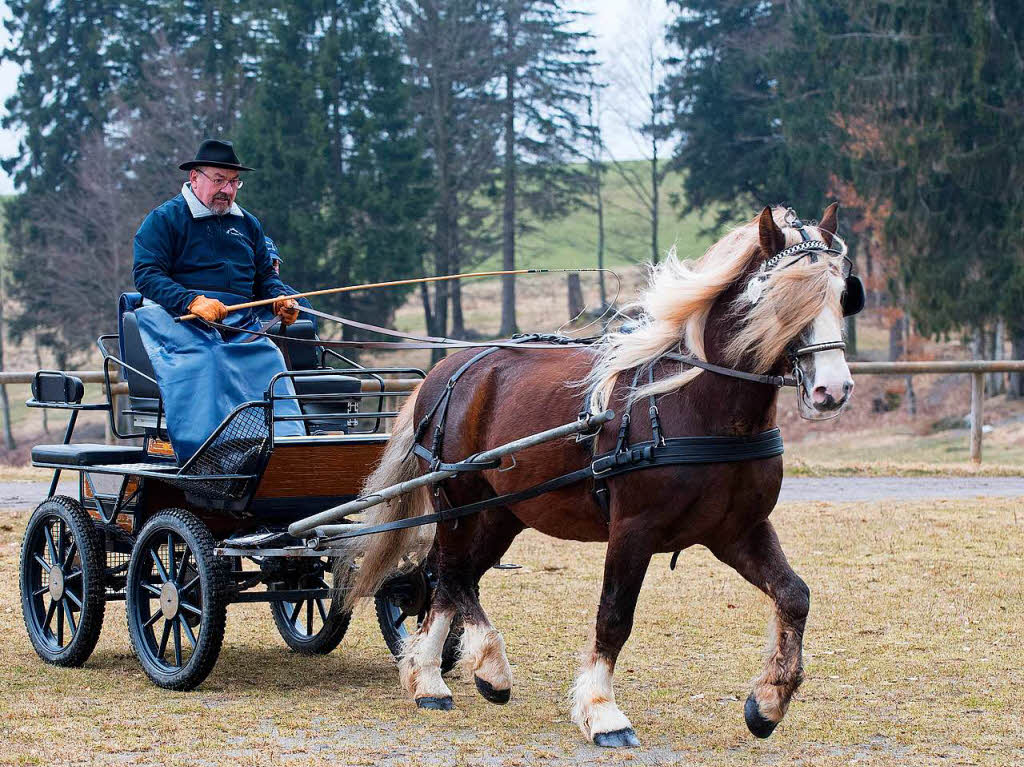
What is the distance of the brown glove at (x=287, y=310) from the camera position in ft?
20.5

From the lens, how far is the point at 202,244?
20.8 feet

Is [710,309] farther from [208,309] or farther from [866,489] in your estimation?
[866,489]

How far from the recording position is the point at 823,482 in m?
12.8

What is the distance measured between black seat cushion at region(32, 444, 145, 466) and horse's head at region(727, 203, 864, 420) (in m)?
3.29

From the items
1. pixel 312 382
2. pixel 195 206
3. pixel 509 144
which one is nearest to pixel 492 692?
pixel 312 382

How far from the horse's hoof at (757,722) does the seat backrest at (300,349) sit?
2966 millimetres

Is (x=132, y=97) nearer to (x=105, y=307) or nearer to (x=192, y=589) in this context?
(x=105, y=307)

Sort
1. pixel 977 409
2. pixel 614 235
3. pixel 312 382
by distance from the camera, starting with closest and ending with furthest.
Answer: pixel 312 382
pixel 977 409
pixel 614 235

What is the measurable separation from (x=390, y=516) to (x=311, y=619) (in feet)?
3.47

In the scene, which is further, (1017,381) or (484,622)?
(1017,381)

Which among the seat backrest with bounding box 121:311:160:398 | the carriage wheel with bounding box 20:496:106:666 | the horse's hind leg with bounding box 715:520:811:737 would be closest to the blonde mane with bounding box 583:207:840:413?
the horse's hind leg with bounding box 715:520:811:737

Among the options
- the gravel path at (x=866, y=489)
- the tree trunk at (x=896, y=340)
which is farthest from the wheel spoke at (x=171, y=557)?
the tree trunk at (x=896, y=340)

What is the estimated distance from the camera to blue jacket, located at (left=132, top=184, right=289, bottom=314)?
6.06 metres

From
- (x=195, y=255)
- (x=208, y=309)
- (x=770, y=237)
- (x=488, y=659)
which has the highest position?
(x=195, y=255)
